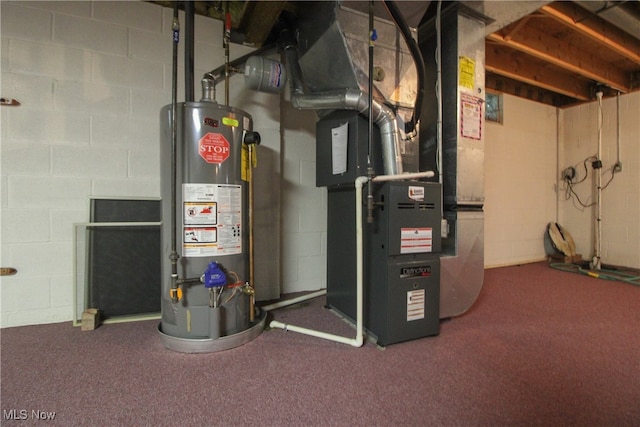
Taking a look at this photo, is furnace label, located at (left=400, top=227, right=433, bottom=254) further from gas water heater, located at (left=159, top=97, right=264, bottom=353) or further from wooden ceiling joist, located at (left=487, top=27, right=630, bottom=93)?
wooden ceiling joist, located at (left=487, top=27, right=630, bottom=93)

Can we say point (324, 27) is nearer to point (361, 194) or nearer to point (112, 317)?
point (361, 194)

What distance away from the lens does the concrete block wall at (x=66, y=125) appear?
5.44 ft

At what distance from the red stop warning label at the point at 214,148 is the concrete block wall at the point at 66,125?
742 mm

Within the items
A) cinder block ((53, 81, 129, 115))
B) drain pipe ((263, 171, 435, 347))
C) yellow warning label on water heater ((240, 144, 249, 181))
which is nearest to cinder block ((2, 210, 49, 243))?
cinder block ((53, 81, 129, 115))

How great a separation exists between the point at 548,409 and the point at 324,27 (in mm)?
2051

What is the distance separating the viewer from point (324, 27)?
163 centimetres

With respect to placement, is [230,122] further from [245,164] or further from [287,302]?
[287,302]

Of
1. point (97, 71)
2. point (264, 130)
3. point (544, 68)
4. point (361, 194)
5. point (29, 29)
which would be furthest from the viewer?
point (544, 68)

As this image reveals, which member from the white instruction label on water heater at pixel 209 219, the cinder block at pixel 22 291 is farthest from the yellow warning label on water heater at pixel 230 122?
the cinder block at pixel 22 291

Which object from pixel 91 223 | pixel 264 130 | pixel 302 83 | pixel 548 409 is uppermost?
pixel 302 83

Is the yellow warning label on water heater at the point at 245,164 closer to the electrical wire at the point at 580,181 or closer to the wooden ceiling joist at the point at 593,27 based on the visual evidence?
the wooden ceiling joist at the point at 593,27

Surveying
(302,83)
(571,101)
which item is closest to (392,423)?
(302,83)

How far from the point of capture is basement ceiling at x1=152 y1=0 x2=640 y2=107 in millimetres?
1963

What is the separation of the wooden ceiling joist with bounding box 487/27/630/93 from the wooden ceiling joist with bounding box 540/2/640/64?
25cm
